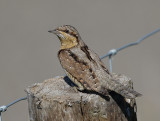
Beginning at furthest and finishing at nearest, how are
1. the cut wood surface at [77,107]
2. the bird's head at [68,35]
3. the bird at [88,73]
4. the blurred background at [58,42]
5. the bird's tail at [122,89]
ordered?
1. the blurred background at [58,42]
2. the bird's head at [68,35]
3. the bird at [88,73]
4. the bird's tail at [122,89]
5. the cut wood surface at [77,107]

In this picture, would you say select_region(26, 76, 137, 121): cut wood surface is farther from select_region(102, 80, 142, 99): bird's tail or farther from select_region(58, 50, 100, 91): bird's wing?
select_region(58, 50, 100, 91): bird's wing

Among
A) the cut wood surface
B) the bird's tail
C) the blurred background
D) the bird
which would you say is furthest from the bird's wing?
the blurred background

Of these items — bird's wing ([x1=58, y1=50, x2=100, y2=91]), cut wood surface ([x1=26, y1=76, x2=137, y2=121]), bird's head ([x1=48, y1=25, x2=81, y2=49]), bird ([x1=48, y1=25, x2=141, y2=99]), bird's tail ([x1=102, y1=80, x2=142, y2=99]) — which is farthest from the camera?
bird's head ([x1=48, y1=25, x2=81, y2=49])

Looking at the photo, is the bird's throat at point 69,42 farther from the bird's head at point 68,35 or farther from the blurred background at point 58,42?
the blurred background at point 58,42

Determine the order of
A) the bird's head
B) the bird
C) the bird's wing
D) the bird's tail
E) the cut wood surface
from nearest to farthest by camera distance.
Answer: the cut wood surface, the bird's tail, the bird, the bird's wing, the bird's head

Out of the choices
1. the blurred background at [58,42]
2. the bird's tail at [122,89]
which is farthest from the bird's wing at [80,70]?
the blurred background at [58,42]

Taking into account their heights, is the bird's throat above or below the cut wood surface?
above

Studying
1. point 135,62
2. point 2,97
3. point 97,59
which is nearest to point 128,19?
point 135,62
